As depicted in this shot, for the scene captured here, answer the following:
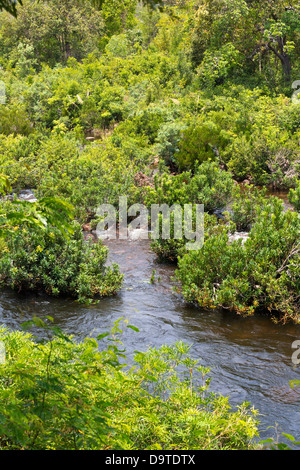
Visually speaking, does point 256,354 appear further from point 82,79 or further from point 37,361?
point 82,79

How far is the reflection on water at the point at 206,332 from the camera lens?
17.0ft

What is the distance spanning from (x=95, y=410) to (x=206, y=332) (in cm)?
423

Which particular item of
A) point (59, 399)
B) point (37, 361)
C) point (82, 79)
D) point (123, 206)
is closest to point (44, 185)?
point (123, 206)

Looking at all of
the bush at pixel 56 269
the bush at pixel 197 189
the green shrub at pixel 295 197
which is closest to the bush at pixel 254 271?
the bush at pixel 56 269

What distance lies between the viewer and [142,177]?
1313 centimetres

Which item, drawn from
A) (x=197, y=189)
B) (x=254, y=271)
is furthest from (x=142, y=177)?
(x=254, y=271)

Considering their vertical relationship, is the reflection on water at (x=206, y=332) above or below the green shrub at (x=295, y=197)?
below

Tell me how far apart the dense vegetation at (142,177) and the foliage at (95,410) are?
2 centimetres

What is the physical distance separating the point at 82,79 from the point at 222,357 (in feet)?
59.9

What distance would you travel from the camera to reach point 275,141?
1397cm

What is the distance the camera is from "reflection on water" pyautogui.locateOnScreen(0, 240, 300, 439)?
17.0 feet

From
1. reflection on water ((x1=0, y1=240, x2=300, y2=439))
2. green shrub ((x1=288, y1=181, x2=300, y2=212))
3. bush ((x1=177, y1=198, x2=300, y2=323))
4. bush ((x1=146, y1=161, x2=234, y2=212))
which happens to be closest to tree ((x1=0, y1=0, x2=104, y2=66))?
bush ((x1=146, y1=161, x2=234, y2=212))

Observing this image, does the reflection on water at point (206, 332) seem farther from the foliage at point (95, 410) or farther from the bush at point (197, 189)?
the bush at point (197, 189)

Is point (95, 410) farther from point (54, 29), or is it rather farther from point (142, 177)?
point (54, 29)
